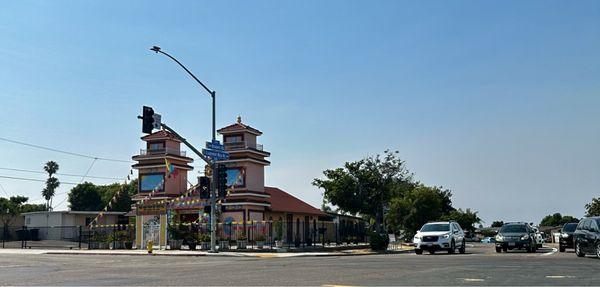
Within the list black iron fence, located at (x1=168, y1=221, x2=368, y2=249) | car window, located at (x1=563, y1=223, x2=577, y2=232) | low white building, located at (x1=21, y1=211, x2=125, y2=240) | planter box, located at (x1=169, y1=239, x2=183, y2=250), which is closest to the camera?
car window, located at (x1=563, y1=223, x2=577, y2=232)

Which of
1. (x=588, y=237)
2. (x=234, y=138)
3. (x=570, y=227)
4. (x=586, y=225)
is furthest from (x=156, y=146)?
(x=588, y=237)

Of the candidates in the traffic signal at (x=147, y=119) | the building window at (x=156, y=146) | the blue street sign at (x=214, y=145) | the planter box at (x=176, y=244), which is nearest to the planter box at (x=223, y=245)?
the planter box at (x=176, y=244)

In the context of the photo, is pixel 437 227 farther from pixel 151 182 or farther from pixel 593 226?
pixel 151 182

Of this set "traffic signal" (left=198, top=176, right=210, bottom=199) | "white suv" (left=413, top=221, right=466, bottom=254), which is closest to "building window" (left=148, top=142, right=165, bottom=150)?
"traffic signal" (left=198, top=176, right=210, bottom=199)

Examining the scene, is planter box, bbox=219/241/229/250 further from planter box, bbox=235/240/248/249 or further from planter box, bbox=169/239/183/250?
planter box, bbox=169/239/183/250

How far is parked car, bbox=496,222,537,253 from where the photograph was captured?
1226 inches

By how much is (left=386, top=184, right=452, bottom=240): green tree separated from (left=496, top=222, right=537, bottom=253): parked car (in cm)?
2835

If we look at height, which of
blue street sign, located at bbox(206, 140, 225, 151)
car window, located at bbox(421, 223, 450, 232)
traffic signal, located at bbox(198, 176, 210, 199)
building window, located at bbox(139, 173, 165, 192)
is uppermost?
blue street sign, located at bbox(206, 140, 225, 151)

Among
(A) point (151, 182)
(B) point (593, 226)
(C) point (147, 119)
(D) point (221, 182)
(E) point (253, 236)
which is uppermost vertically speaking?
(C) point (147, 119)

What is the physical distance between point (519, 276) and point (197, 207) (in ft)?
128

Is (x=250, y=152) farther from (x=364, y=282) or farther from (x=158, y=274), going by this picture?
(x=364, y=282)

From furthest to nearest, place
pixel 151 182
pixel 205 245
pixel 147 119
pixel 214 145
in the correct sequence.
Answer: pixel 151 182 < pixel 205 245 < pixel 214 145 < pixel 147 119

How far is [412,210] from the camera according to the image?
60.8 m

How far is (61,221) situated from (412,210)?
40629mm
